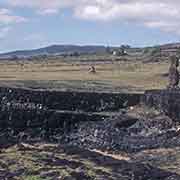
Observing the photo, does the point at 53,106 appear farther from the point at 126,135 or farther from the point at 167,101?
the point at 126,135

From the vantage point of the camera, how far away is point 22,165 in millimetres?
28688

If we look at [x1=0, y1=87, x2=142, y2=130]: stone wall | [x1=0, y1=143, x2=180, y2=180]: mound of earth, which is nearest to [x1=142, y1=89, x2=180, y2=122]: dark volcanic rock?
[x1=0, y1=87, x2=142, y2=130]: stone wall

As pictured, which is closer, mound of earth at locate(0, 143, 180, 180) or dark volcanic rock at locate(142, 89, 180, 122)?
mound of earth at locate(0, 143, 180, 180)


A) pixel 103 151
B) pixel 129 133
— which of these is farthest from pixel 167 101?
pixel 103 151

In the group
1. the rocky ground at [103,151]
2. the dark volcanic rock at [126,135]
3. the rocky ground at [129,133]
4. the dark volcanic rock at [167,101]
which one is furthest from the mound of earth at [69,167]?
the dark volcanic rock at [167,101]

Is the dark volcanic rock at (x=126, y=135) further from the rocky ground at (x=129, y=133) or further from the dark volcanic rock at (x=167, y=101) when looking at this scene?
the dark volcanic rock at (x=167, y=101)

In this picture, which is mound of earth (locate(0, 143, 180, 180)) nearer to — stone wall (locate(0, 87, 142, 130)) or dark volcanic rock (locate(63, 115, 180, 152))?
dark volcanic rock (locate(63, 115, 180, 152))

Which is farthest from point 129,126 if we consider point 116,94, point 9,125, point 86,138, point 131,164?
point 131,164

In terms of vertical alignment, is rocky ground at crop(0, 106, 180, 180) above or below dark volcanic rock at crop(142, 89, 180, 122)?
below

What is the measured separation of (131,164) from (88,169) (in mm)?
2464

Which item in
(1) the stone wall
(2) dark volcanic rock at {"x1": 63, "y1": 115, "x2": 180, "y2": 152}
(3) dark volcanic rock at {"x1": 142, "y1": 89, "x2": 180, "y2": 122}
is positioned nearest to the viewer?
(2) dark volcanic rock at {"x1": 63, "y1": 115, "x2": 180, "y2": 152}

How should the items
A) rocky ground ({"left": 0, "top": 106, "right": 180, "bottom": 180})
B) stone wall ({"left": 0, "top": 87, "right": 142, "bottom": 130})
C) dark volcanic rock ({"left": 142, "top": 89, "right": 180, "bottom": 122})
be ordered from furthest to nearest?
1. stone wall ({"left": 0, "top": 87, "right": 142, "bottom": 130})
2. dark volcanic rock ({"left": 142, "top": 89, "right": 180, "bottom": 122})
3. rocky ground ({"left": 0, "top": 106, "right": 180, "bottom": 180})

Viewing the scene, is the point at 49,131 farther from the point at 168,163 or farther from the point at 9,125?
the point at 168,163

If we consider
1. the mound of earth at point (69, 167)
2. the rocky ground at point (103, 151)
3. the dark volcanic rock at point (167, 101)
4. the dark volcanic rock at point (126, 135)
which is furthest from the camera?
the dark volcanic rock at point (167, 101)
